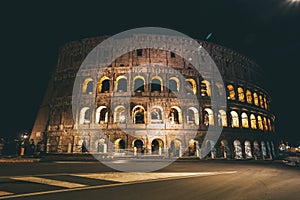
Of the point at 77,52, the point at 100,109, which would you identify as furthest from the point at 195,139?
the point at 77,52

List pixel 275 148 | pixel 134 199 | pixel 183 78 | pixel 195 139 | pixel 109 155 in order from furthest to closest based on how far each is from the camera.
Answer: pixel 275 148 < pixel 183 78 < pixel 195 139 < pixel 109 155 < pixel 134 199

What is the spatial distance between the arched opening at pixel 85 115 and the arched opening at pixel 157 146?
7.61m

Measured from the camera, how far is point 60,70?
22719 millimetres

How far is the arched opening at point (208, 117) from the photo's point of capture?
2094 centimetres

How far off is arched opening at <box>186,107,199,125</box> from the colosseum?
90 mm

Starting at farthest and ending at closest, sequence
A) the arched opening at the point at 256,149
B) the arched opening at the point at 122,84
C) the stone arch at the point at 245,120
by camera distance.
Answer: the stone arch at the point at 245,120 → the arched opening at the point at 256,149 → the arched opening at the point at 122,84

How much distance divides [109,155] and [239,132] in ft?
51.1

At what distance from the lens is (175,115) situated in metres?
20.7

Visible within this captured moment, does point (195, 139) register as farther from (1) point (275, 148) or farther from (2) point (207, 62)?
(1) point (275, 148)

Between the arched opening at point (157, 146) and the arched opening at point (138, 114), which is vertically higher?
the arched opening at point (138, 114)

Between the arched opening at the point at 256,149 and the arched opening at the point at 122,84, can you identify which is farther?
the arched opening at the point at 256,149

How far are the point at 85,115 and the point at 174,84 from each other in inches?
434

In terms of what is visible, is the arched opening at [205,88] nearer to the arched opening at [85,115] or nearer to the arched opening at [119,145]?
the arched opening at [119,145]

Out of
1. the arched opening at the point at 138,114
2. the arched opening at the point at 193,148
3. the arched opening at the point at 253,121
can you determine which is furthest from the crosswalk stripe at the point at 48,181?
the arched opening at the point at 253,121
